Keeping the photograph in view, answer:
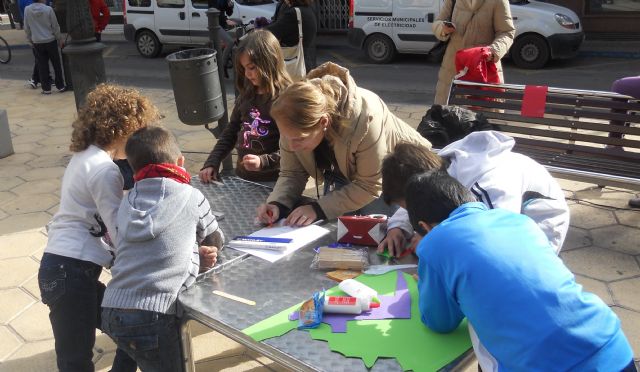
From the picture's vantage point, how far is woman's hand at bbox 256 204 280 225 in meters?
2.61

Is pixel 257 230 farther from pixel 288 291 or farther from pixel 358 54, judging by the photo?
pixel 358 54

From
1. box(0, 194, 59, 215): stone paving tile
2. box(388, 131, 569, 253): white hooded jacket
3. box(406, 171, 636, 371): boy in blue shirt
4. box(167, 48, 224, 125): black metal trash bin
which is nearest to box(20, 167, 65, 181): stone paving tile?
box(0, 194, 59, 215): stone paving tile

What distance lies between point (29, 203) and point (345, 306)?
3.79 metres

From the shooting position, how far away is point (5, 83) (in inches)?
405

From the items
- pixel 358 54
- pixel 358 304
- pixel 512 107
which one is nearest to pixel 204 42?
pixel 358 54

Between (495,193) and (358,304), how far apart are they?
0.57 m

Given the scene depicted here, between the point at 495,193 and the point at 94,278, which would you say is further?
the point at 94,278

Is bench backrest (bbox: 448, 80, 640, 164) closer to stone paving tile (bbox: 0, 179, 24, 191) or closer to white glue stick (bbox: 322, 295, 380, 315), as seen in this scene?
white glue stick (bbox: 322, 295, 380, 315)

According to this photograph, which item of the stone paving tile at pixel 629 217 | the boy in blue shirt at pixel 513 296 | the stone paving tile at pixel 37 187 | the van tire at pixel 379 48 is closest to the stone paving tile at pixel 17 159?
the stone paving tile at pixel 37 187

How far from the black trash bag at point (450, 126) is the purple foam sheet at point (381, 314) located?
1.90 m

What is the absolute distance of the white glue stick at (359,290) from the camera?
6.31 ft

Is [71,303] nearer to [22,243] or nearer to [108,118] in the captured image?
[108,118]

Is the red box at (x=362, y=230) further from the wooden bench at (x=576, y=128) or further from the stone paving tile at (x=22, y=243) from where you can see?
the stone paving tile at (x=22, y=243)

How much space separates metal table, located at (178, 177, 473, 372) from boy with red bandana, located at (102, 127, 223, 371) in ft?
0.23
